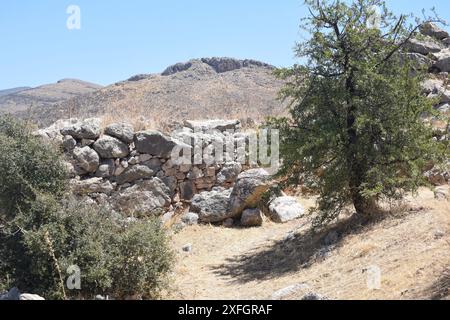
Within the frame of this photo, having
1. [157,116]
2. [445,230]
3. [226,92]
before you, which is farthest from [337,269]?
[226,92]

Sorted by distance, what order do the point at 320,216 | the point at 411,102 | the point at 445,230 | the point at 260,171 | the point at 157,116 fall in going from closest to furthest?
the point at 445,230 → the point at 411,102 → the point at 320,216 → the point at 260,171 → the point at 157,116

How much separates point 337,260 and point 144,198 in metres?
5.89

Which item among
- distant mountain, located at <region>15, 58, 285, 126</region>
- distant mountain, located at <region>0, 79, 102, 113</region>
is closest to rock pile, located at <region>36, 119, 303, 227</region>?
distant mountain, located at <region>15, 58, 285, 126</region>

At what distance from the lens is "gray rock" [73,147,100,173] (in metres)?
12.1

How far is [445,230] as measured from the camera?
7180 mm

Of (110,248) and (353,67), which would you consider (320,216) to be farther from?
(110,248)

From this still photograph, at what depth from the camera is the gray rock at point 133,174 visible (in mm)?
12391

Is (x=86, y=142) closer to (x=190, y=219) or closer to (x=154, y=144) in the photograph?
(x=154, y=144)

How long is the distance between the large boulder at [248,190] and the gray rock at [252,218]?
0.71ft

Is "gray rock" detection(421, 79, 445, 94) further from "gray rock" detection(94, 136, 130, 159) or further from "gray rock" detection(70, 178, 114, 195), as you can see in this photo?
"gray rock" detection(70, 178, 114, 195)

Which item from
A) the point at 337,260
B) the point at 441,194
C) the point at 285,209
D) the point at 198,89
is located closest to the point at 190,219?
the point at 285,209

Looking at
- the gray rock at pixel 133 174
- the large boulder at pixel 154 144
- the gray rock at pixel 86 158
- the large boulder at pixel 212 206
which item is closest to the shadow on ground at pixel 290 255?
the large boulder at pixel 212 206

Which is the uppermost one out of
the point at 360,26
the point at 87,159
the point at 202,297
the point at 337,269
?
the point at 360,26

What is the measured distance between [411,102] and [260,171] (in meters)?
4.32
